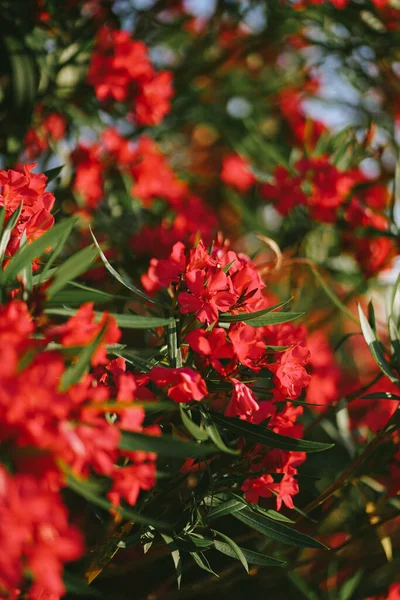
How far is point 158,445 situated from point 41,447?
0.13 meters

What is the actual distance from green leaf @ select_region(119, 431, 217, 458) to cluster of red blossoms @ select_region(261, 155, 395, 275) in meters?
0.99

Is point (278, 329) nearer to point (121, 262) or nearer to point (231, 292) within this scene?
point (231, 292)

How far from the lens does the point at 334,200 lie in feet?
4.60

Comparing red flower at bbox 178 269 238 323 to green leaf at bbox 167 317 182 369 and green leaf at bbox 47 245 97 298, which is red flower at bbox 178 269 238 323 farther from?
green leaf at bbox 47 245 97 298

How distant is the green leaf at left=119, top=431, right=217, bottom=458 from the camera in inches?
21.7

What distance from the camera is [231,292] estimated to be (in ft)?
2.54

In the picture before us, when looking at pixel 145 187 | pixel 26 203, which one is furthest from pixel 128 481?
pixel 145 187

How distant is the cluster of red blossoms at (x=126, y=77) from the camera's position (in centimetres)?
134

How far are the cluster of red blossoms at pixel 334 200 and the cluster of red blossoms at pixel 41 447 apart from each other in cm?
97

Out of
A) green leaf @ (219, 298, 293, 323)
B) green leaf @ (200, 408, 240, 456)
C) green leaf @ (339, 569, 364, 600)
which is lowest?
green leaf @ (339, 569, 364, 600)

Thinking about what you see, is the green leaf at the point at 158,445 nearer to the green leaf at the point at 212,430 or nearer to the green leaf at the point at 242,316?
the green leaf at the point at 212,430

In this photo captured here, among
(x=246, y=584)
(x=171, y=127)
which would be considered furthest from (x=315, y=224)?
(x=246, y=584)

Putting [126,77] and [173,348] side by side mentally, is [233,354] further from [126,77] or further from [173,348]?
[126,77]

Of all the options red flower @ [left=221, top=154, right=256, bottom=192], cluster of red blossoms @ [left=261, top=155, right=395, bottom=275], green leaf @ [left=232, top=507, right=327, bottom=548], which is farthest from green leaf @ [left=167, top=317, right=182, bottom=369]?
red flower @ [left=221, top=154, right=256, bottom=192]
